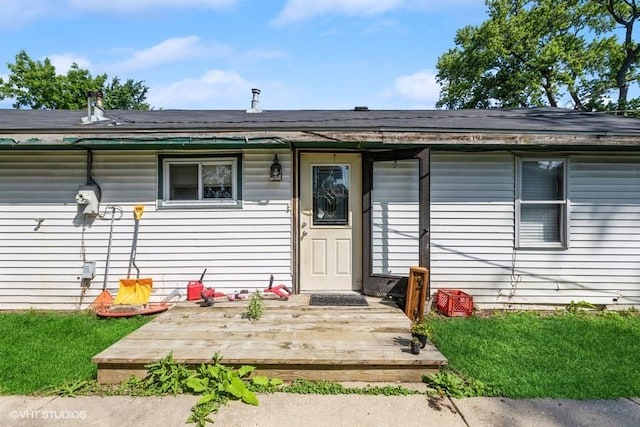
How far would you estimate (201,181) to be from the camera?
4.96 m

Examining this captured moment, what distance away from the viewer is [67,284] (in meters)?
4.90

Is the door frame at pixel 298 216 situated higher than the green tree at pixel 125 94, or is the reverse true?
the green tree at pixel 125 94

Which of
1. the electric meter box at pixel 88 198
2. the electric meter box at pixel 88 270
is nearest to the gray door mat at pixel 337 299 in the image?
the electric meter box at pixel 88 270

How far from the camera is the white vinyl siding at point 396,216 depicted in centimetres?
494

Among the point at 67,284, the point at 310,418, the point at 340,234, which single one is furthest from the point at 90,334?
the point at 340,234

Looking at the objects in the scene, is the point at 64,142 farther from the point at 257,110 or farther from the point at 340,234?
the point at 340,234

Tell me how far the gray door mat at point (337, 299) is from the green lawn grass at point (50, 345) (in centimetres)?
229

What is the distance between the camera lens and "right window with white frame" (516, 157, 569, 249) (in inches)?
193

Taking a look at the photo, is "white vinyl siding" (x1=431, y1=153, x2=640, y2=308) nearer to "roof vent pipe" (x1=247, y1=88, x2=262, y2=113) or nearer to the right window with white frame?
the right window with white frame

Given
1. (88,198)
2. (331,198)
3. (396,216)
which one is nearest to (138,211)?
(88,198)

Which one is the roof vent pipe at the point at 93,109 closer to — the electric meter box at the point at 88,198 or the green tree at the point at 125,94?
the electric meter box at the point at 88,198

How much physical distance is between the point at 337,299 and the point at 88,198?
3848 millimetres

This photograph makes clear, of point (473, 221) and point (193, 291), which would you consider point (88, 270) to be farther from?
point (473, 221)

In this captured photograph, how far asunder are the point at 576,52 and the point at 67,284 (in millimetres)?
22928
